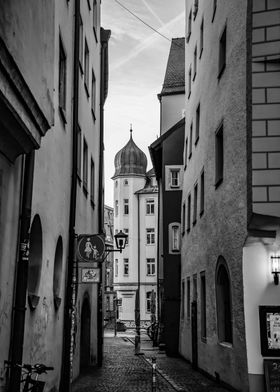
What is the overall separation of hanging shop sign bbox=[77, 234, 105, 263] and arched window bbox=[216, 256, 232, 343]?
3880 mm

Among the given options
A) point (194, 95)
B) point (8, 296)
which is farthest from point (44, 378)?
point (194, 95)

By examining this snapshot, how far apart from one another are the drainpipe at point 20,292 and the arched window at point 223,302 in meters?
7.87

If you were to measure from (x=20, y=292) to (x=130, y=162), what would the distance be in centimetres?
6945

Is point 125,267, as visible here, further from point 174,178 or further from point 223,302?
point 223,302

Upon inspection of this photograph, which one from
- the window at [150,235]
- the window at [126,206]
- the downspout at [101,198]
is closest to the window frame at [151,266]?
the window at [150,235]

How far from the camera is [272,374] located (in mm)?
12555

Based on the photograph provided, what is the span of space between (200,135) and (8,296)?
13632 millimetres

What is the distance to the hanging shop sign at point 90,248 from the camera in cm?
1343

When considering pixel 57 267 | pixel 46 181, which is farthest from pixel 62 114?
pixel 57 267

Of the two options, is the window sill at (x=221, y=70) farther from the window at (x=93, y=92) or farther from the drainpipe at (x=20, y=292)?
the drainpipe at (x=20, y=292)

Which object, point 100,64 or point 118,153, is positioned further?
point 118,153

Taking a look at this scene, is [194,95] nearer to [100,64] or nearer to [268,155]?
[100,64]

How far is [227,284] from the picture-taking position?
1644 cm

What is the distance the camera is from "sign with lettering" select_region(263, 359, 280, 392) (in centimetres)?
1234
